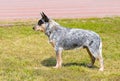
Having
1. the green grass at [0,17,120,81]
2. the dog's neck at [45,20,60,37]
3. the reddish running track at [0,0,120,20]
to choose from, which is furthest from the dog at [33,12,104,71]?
the reddish running track at [0,0,120,20]

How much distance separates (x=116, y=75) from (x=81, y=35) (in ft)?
4.45

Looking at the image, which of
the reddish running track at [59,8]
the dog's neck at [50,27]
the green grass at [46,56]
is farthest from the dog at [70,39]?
the reddish running track at [59,8]

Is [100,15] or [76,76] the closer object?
[76,76]

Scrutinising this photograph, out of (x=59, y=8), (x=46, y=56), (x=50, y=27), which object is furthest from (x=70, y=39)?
(x=59, y=8)

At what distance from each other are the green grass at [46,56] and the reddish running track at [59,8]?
157 cm

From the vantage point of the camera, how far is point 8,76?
9.68 meters

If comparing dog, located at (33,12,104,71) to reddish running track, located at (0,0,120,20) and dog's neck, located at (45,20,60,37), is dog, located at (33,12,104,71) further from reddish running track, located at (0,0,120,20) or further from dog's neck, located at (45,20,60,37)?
reddish running track, located at (0,0,120,20)

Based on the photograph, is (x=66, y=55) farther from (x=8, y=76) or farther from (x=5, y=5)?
(x=5, y=5)

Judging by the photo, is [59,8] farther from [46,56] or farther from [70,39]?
[70,39]

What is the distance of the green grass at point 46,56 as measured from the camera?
995 centimetres

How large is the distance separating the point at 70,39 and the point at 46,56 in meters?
1.97

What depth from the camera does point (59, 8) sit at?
2134 cm

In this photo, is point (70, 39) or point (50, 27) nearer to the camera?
point (70, 39)

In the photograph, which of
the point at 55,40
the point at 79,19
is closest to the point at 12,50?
the point at 55,40
